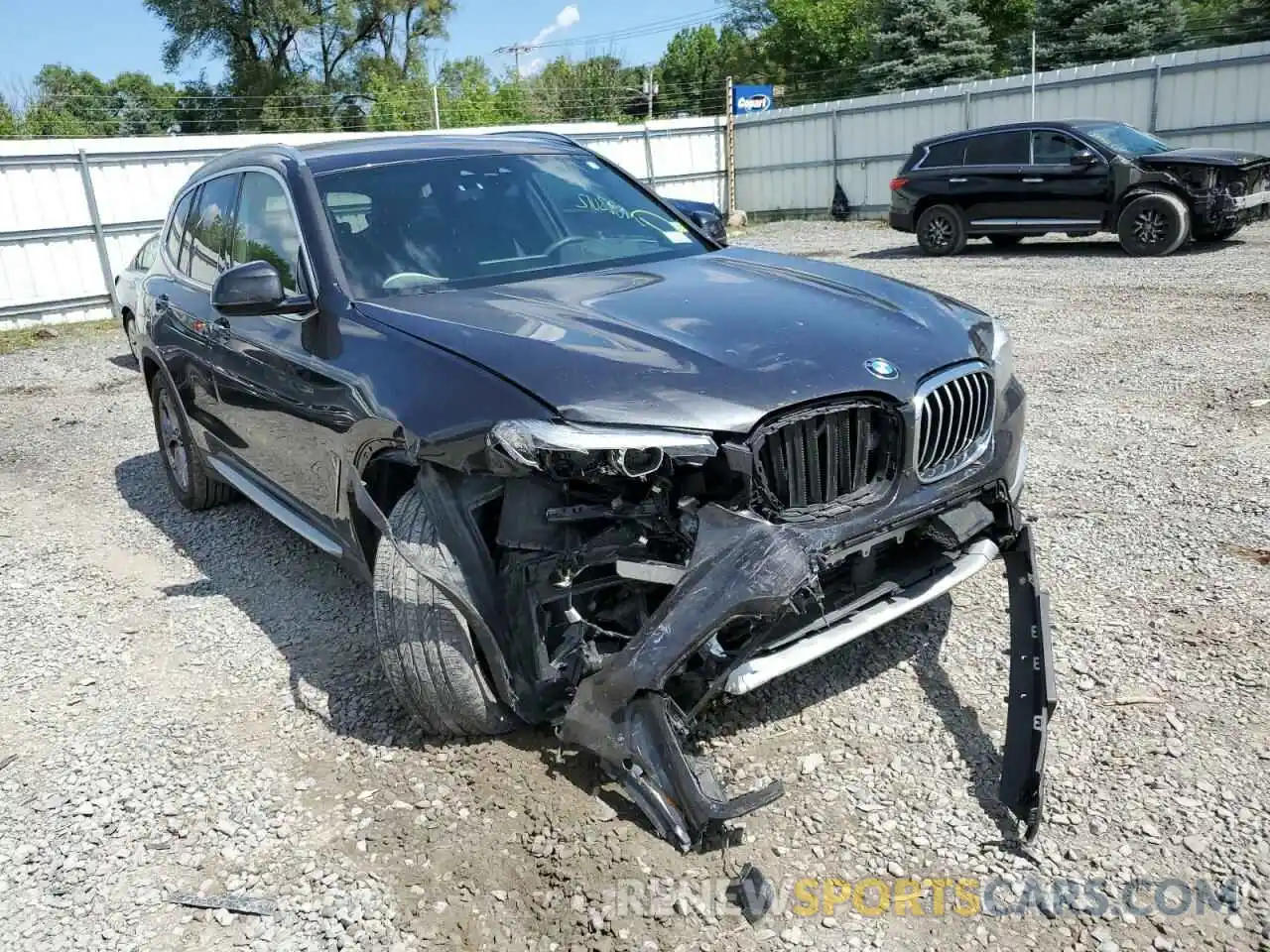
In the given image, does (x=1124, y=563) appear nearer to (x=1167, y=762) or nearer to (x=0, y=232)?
(x=1167, y=762)

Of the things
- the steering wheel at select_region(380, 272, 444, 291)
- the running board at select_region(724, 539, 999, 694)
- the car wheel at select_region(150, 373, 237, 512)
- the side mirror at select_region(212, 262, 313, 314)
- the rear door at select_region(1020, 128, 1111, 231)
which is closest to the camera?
the running board at select_region(724, 539, 999, 694)

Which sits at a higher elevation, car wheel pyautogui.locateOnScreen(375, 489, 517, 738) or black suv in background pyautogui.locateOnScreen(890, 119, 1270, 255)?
black suv in background pyautogui.locateOnScreen(890, 119, 1270, 255)

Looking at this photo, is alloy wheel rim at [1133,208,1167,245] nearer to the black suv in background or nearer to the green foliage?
the black suv in background

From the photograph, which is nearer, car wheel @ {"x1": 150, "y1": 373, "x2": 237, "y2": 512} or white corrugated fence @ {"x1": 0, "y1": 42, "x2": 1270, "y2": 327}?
car wheel @ {"x1": 150, "y1": 373, "x2": 237, "y2": 512}

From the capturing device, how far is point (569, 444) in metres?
2.54

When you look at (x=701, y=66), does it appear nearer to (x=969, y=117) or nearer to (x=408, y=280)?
(x=969, y=117)

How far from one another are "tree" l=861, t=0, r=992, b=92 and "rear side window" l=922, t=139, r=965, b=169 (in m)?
18.8

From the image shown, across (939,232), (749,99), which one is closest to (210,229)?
(939,232)

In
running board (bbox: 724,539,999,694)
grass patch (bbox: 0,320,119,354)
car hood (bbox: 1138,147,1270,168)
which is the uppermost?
car hood (bbox: 1138,147,1270,168)

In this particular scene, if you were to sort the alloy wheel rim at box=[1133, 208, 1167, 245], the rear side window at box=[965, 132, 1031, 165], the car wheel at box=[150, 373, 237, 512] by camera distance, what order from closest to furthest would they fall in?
the car wheel at box=[150, 373, 237, 512], the alloy wheel rim at box=[1133, 208, 1167, 245], the rear side window at box=[965, 132, 1031, 165]

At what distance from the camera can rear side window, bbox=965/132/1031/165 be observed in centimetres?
1312

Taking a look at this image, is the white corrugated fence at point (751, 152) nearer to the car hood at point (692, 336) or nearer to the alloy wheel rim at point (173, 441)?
the alloy wheel rim at point (173, 441)

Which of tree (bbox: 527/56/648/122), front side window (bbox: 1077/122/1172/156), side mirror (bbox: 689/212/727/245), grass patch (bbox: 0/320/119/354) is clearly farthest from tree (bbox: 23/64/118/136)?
side mirror (bbox: 689/212/727/245)

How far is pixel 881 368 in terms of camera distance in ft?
9.43
